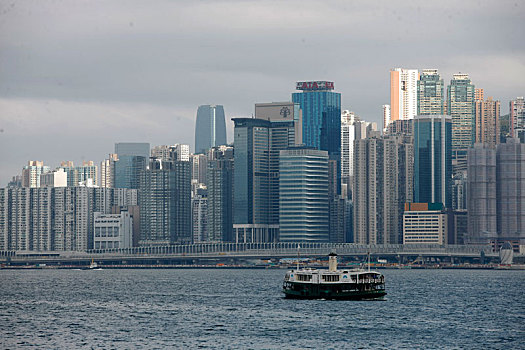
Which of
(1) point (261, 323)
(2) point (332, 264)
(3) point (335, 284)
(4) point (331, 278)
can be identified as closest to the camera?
(1) point (261, 323)

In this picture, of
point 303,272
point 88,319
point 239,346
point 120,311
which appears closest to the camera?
point 239,346

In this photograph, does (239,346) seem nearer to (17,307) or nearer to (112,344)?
(112,344)

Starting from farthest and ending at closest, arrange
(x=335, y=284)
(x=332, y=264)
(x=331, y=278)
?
(x=332, y=264) → (x=331, y=278) → (x=335, y=284)

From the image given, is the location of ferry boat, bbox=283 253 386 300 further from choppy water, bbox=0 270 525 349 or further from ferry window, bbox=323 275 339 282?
choppy water, bbox=0 270 525 349

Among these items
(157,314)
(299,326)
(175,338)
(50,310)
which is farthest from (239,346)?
(50,310)

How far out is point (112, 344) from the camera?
120812 mm

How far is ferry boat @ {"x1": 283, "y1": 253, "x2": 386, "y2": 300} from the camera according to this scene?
17212 centimetres

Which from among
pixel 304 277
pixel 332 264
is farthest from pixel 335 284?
pixel 304 277

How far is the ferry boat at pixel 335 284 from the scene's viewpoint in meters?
172

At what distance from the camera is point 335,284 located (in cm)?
17200

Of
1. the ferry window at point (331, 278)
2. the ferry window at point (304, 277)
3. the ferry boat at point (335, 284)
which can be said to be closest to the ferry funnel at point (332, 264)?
the ferry boat at point (335, 284)

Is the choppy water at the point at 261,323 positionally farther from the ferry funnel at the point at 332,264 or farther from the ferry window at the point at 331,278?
the ferry funnel at the point at 332,264

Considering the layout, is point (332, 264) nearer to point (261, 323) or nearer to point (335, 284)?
point (335, 284)

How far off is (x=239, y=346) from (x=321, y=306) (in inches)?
1851
